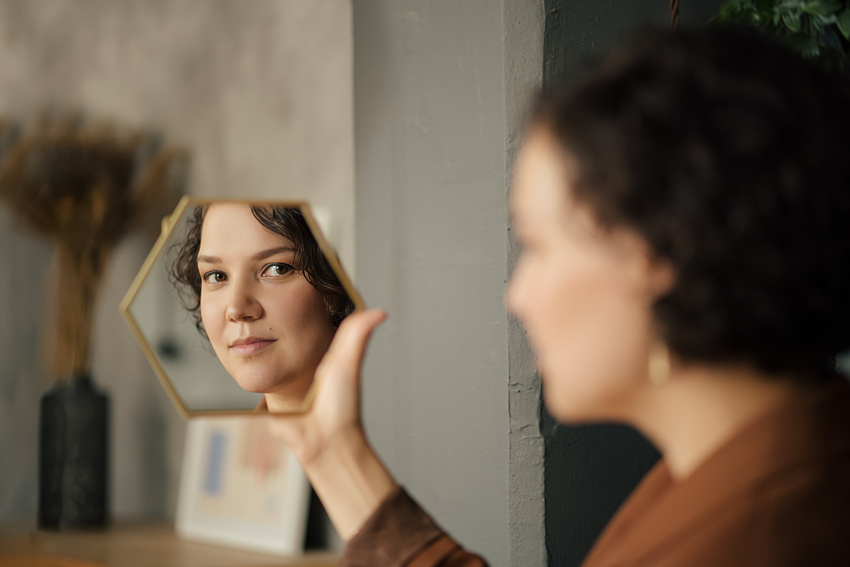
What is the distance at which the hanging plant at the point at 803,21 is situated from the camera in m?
1.12

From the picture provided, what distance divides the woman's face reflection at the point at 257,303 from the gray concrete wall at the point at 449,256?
574mm

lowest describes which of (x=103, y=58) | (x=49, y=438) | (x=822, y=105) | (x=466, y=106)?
(x=49, y=438)

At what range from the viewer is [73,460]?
2193 millimetres

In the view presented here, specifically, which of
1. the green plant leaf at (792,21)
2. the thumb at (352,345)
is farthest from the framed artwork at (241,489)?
the green plant leaf at (792,21)

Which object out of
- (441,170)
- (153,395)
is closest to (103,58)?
(153,395)

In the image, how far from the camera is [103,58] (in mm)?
2549

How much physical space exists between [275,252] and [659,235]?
Result: 0.43 m

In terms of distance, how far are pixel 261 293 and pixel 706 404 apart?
0.43 metres

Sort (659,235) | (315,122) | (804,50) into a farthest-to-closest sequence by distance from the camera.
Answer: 1. (315,122)
2. (804,50)
3. (659,235)

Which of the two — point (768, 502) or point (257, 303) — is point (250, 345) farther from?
point (768, 502)

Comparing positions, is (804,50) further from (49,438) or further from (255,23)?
(49,438)

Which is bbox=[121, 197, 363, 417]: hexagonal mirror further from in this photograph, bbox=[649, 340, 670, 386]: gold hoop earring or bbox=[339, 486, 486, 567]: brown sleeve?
bbox=[649, 340, 670, 386]: gold hoop earring

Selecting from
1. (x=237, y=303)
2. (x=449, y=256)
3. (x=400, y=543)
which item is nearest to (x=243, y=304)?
(x=237, y=303)

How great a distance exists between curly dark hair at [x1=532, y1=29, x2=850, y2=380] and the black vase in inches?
75.8
